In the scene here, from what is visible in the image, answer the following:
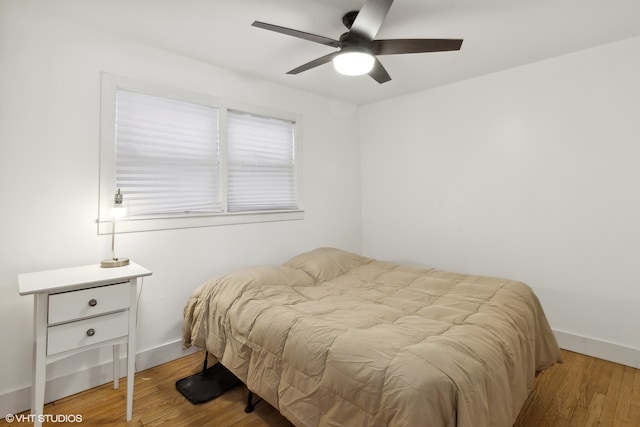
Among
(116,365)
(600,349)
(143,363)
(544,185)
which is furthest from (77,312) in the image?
(600,349)

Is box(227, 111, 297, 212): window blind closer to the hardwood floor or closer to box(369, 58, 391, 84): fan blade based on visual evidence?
box(369, 58, 391, 84): fan blade

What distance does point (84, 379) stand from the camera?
2.13 m

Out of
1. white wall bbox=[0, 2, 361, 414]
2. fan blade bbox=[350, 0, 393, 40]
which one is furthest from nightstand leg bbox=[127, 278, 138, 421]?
fan blade bbox=[350, 0, 393, 40]

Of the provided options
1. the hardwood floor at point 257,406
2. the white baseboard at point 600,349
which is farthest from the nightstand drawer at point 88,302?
the white baseboard at point 600,349

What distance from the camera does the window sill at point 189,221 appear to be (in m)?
2.27

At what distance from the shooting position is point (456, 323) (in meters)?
1.68

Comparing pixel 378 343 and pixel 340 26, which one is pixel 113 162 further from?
pixel 378 343

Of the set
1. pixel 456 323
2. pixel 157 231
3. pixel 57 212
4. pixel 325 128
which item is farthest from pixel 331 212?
pixel 57 212

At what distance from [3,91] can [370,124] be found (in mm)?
3337

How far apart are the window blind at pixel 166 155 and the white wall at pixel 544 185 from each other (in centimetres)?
218

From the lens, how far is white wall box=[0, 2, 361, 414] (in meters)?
1.90

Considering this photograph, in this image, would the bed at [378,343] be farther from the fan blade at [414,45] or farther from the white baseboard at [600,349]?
the fan blade at [414,45]

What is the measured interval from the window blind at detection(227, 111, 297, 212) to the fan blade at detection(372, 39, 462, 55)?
1511mm

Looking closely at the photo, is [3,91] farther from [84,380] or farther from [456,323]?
[456,323]
